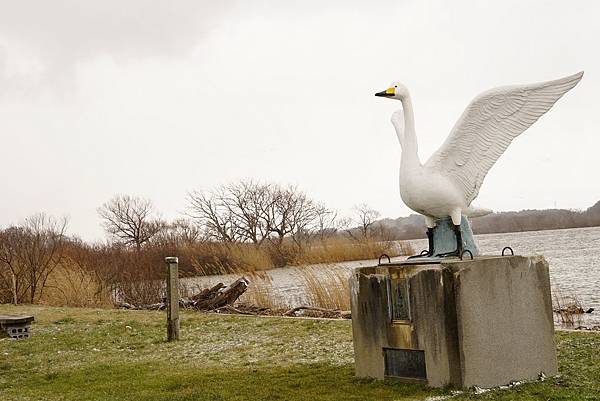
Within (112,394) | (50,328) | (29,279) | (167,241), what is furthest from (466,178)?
(167,241)

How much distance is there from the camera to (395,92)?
5.98 meters

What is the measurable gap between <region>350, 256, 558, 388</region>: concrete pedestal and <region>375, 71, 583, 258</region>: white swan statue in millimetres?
459

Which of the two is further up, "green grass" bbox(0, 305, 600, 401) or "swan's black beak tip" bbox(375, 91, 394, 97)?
"swan's black beak tip" bbox(375, 91, 394, 97)

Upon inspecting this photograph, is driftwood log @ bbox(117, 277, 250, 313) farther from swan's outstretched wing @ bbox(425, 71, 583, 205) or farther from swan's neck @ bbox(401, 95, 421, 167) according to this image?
swan's outstretched wing @ bbox(425, 71, 583, 205)

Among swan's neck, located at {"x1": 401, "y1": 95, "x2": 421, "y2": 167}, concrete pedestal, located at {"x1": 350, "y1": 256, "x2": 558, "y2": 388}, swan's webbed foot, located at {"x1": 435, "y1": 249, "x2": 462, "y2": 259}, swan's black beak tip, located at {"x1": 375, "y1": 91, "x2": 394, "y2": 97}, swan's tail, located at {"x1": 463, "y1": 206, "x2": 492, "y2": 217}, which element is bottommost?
concrete pedestal, located at {"x1": 350, "y1": 256, "x2": 558, "y2": 388}

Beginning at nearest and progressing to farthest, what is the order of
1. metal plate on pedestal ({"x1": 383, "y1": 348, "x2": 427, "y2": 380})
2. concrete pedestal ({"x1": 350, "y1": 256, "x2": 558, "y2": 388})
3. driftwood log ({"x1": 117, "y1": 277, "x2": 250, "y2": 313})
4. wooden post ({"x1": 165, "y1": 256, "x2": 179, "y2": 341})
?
concrete pedestal ({"x1": 350, "y1": 256, "x2": 558, "y2": 388}) → metal plate on pedestal ({"x1": 383, "y1": 348, "x2": 427, "y2": 380}) → wooden post ({"x1": 165, "y1": 256, "x2": 179, "y2": 341}) → driftwood log ({"x1": 117, "y1": 277, "x2": 250, "y2": 313})

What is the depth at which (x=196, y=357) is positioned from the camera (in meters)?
7.89

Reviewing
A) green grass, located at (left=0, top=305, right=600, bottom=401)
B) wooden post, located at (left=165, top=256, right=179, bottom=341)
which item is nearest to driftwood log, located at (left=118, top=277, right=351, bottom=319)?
green grass, located at (left=0, top=305, right=600, bottom=401)

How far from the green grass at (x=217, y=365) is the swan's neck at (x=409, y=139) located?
6.11ft

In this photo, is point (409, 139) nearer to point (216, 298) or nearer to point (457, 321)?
point (457, 321)

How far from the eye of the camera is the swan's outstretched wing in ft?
Result: 18.6

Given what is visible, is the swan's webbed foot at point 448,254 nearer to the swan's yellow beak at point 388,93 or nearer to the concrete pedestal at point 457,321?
the concrete pedestal at point 457,321

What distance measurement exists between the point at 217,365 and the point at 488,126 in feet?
12.2

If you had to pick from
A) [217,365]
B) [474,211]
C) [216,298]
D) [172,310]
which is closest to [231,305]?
[216,298]
